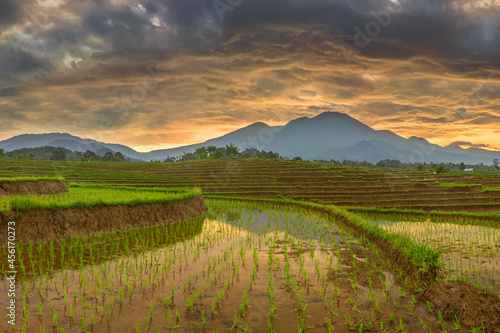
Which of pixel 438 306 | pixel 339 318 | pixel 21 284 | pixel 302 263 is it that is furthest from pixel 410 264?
pixel 21 284

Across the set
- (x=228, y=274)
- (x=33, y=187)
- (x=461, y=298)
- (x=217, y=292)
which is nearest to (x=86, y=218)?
(x=228, y=274)

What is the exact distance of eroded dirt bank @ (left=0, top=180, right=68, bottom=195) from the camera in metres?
17.4

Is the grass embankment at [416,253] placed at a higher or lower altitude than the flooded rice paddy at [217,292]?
higher

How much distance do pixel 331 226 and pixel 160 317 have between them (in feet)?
34.4

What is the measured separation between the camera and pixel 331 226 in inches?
550

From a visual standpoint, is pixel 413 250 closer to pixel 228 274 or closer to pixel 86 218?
pixel 228 274

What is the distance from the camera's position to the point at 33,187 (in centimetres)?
1891

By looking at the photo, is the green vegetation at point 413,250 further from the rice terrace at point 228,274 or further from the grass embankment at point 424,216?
the grass embankment at point 424,216

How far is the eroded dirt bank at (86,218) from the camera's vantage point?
30.4ft

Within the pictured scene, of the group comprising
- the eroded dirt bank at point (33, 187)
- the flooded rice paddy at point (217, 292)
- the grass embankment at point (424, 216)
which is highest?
the eroded dirt bank at point (33, 187)

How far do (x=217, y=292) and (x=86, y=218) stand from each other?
751cm

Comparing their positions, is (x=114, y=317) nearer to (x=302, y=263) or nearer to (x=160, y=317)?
(x=160, y=317)

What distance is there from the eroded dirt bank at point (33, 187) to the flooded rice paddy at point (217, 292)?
12.3 meters

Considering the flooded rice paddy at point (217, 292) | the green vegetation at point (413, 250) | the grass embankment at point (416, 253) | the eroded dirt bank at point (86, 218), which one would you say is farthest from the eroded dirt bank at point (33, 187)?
the grass embankment at point (416, 253)
